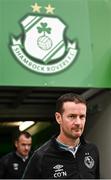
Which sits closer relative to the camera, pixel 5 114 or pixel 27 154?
pixel 27 154

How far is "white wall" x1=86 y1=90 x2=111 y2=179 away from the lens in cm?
789

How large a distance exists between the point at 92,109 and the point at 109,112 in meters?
0.87

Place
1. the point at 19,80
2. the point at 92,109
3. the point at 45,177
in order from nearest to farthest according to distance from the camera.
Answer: the point at 45,177, the point at 19,80, the point at 92,109

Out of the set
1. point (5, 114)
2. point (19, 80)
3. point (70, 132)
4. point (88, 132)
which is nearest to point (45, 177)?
point (70, 132)

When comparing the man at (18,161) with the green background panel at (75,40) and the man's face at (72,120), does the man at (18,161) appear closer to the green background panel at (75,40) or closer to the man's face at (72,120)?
the green background panel at (75,40)

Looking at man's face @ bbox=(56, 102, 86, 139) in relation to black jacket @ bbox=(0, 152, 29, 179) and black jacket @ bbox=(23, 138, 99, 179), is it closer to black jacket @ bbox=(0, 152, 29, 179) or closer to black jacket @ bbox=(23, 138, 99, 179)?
black jacket @ bbox=(23, 138, 99, 179)

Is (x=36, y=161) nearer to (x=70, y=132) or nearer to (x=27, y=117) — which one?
(x=70, y=132)

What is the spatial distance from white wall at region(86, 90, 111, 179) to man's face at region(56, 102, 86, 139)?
4.69 m

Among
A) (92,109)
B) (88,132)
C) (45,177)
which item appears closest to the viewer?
(45,177)

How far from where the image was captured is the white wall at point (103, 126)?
311 inches

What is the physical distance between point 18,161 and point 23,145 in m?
0.29

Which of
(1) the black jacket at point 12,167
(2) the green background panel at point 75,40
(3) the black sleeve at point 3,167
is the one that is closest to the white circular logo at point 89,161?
(2) the green background panel at point 75,40

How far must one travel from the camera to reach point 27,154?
6.87 metres

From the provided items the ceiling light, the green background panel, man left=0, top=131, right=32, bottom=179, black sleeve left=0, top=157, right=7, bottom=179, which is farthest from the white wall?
the ceiling light
